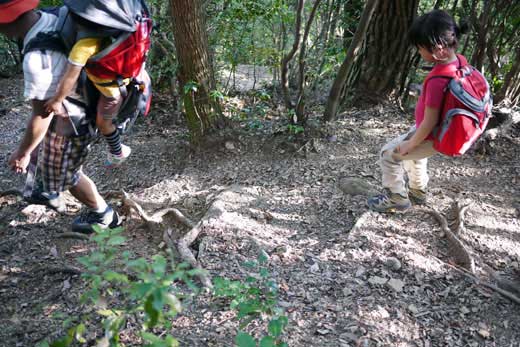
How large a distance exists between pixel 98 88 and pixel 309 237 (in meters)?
1.90


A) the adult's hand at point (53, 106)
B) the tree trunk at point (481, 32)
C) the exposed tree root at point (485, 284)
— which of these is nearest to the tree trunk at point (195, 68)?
the adult's hand at point (53, 106)

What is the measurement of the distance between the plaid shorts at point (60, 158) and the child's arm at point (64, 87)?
1.05 ft

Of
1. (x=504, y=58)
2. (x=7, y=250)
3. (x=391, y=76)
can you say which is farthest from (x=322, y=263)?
(x=504, y=58)

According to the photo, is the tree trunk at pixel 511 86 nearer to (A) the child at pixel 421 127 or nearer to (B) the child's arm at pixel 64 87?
(A) the child at pixel 421 127

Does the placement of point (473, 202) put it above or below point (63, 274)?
above

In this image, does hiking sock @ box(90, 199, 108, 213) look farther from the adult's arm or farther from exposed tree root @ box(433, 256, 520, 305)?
exposed tree root @ box(433, 256, 520, 305)

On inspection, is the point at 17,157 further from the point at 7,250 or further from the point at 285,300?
the point at 285,300

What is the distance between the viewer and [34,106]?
2387 mm

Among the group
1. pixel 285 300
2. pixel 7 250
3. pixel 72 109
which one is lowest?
pixel 7 250

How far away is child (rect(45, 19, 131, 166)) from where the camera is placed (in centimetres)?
226

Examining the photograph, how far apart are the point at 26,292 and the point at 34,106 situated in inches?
50.5

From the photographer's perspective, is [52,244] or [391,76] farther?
[391,76]

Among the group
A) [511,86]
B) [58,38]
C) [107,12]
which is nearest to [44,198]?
[58,38]

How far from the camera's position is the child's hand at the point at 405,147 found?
9.63 feet
